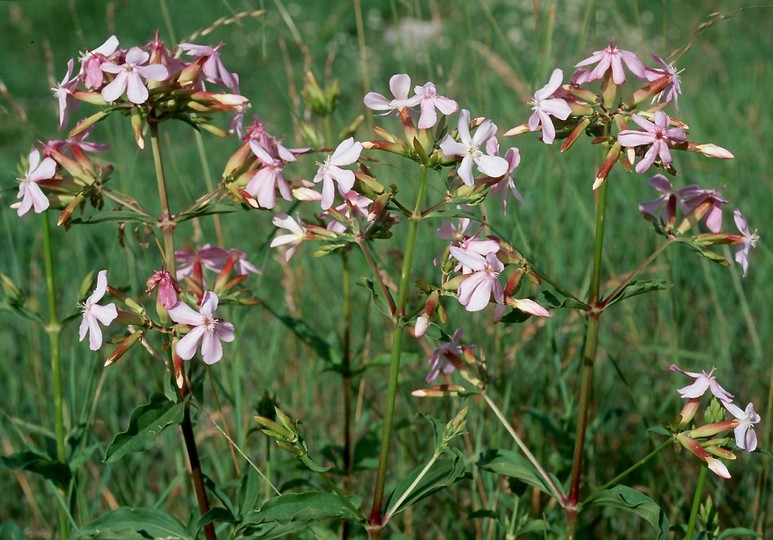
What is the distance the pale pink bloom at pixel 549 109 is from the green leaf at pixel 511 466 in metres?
0.63

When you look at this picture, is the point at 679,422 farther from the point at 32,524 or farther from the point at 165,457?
the point at 32,524

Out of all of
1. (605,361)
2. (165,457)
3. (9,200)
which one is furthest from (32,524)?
(9,200)

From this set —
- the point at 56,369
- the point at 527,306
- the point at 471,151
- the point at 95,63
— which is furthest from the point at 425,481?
the point at 95,63

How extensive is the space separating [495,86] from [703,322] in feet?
10.2

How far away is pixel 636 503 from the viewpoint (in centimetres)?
157

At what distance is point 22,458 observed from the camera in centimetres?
182

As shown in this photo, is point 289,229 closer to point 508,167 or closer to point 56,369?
point 508,167

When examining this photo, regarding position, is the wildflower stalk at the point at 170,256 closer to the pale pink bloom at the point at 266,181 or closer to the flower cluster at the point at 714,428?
the pale pink bloom at the point at 266,181

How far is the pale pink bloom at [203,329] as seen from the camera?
1.48 m

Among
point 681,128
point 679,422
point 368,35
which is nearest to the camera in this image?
point 681,128

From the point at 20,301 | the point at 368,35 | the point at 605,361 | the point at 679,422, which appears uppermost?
the point at 20,301

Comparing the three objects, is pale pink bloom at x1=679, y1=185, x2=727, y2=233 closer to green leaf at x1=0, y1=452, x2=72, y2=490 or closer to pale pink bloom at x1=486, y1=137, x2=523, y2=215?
pale pink bloom at x1=486, y1=137, x2=523, y2=215

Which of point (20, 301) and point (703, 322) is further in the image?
point (703, 322)

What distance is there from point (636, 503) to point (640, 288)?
38 centimetres
